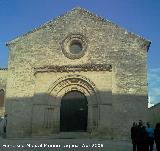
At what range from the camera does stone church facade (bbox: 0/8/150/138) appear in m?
21.1

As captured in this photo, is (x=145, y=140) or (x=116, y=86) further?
(x=116, y=86)

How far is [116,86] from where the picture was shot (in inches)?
843

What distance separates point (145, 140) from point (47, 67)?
422 inches

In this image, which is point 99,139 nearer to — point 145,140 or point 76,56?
point 76,56

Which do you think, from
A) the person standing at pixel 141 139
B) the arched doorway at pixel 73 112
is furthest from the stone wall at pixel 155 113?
the person standing at pixel 141 139

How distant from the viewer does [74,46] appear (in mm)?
22844

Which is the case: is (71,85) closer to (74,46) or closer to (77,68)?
(77,68)

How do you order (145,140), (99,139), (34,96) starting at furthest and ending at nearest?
(34,96) → (99,139) → (145,140)

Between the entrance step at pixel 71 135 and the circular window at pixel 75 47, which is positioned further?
the circular window at pixel 75 47

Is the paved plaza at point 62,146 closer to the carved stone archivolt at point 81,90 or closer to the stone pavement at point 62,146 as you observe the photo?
the stone pavement at point 62,146

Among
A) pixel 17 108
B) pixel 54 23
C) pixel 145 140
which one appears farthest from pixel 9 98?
pixel 145 140

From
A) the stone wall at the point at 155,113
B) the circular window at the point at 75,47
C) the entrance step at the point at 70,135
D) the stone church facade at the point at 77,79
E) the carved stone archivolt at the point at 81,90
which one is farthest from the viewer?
the stone wall at the point at 155,113

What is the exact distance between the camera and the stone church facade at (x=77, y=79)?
21109 millimetres

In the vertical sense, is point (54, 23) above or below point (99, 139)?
above
